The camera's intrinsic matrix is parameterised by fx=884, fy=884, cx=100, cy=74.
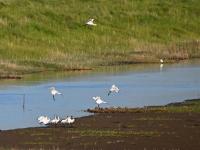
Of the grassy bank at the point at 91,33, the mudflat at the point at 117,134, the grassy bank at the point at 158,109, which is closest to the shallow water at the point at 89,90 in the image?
the grassy bank at the point at 158,109

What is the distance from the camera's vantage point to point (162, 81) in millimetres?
40938

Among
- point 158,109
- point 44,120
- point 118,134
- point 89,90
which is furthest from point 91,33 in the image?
point 118,134

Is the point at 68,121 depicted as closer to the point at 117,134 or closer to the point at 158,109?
the point at 117,134

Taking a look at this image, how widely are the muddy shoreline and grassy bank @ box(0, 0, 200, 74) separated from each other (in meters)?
16.1

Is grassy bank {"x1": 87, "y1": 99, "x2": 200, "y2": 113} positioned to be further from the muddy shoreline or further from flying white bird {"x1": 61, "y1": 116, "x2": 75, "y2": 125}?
flying white bird {"x1": 61, "y1": 116, "x2": 75, "y2": 125}

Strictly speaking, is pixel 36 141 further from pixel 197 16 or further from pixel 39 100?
pixel 197 16

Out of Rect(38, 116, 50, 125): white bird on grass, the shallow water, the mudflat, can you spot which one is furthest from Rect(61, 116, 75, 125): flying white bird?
the shallow water

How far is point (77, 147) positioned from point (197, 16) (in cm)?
5325

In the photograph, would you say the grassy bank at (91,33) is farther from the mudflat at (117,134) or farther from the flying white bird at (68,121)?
the flying white bird at (68,121)

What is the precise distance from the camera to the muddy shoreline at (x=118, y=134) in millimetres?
21672

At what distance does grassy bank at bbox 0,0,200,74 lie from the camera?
48531 millimetres

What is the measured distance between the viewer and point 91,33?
57.8 metres

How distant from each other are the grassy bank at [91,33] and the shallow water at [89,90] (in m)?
2.25

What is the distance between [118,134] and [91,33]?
34580 millimetres
